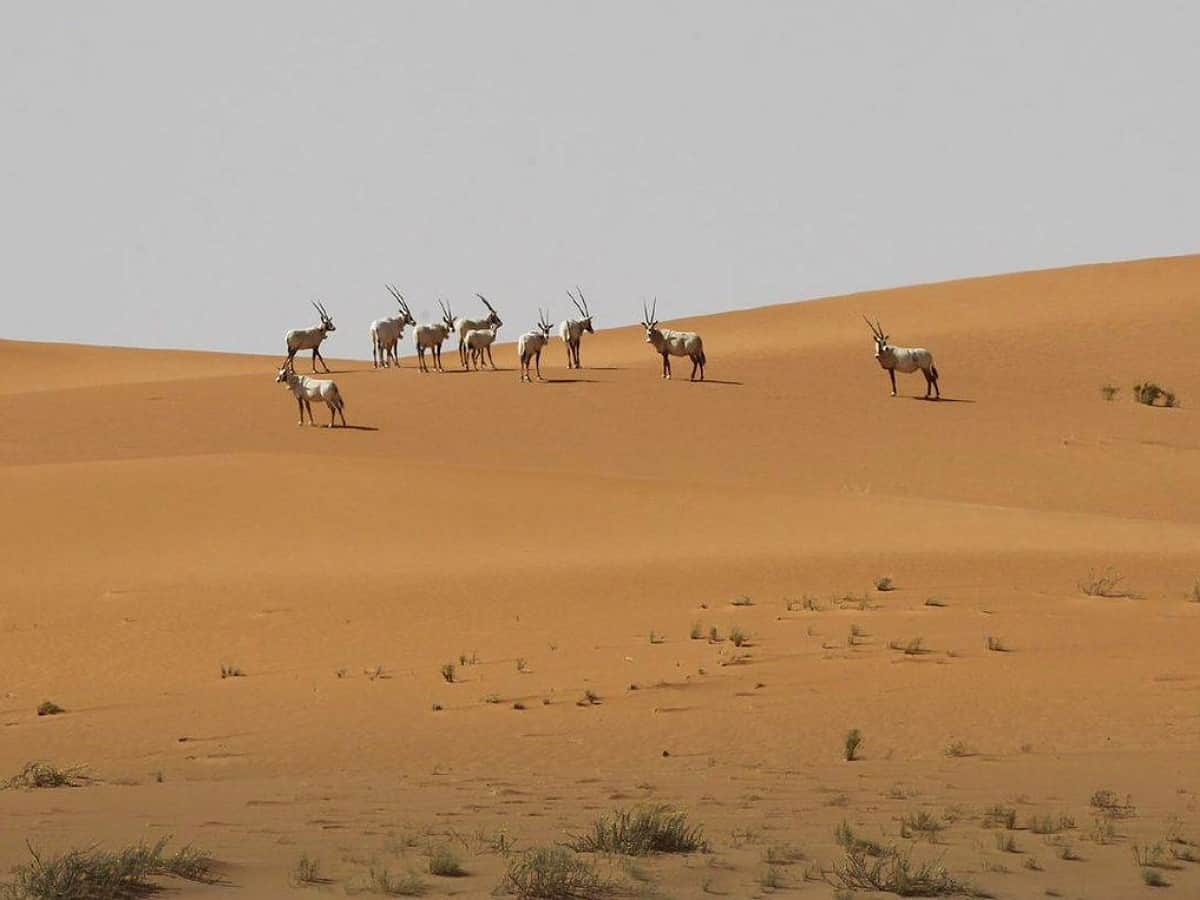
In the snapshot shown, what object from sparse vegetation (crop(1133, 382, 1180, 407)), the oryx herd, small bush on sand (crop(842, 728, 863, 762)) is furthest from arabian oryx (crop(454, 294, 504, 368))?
small bush on sand (crop(842, 728, 863, 762))

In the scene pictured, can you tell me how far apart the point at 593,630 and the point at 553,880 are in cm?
893

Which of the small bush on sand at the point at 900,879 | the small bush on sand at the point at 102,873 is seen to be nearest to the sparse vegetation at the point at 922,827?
the small bush on sand at the point at 900,879

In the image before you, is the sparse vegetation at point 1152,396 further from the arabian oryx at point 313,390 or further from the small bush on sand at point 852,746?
the small bush on sand at point 852,746

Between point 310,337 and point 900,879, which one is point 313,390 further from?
point 900,879

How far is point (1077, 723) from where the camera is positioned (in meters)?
11.3

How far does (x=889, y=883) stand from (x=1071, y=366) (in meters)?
38.5

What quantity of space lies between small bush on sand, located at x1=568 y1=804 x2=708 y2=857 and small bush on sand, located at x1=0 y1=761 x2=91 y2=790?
350cm

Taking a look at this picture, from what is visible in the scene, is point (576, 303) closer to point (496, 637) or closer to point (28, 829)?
point (496, 637)

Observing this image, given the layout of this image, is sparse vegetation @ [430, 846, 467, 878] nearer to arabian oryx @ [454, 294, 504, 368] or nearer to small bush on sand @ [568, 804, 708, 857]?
small bush on sand @ [568, 804, 708, 857]

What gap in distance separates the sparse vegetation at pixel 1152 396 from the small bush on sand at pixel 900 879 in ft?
111

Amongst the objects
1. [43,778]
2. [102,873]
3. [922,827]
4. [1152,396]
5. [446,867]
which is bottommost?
[43,778]

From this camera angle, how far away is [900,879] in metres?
6.62

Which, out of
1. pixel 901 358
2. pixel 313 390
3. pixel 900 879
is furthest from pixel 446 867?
pixel 901 358

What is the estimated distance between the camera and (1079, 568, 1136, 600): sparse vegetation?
16531mm
